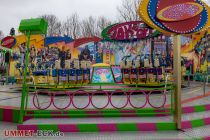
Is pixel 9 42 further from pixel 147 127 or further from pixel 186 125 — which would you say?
pixel 186 125

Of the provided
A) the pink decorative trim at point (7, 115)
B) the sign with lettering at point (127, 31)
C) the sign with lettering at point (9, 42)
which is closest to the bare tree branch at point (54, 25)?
the sign with lettering at point (9, 42)

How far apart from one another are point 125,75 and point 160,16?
8182mm

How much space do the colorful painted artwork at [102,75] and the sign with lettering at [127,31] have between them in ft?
11.8

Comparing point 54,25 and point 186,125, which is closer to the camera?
point 186,125

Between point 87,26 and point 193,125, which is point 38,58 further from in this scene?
point 87,26

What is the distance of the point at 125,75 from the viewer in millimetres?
14406

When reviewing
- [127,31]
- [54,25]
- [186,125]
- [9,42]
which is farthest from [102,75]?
[54,25]

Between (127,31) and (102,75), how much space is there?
14.2ft

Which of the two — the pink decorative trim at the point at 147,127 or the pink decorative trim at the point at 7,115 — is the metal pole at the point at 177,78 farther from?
the pink decorative trim at the point at 7,115

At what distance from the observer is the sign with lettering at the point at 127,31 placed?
56.7 ft

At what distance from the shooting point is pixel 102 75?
584 inches

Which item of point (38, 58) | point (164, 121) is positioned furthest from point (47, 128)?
point (38, 58)

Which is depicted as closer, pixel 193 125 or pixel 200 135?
pixel 200 135

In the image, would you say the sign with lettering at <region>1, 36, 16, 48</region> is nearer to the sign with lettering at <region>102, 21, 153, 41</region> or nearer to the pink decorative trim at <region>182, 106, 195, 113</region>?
the sign with lettering at <region>102, 21, 153, 41</region>
